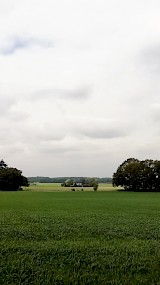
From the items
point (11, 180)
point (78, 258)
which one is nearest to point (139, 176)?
point (11, 180)

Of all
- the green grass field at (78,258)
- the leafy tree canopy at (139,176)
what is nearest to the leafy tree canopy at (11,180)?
the leafy tree canopy at (139,176)

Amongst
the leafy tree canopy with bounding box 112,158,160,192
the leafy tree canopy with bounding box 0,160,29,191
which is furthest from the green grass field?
the leafy tree canopy with bounding box 0,160,29,191

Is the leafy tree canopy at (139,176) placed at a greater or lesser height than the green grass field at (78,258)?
greater

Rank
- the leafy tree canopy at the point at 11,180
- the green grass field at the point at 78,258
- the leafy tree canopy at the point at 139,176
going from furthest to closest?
the leafy tree canopy at the point at 11,180 < the leafy tree canopy at the point at 139,176 < the green grass field at the point at 78,258

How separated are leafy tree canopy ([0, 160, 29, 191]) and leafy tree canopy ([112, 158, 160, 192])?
1365 inches

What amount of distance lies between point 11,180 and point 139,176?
153 feet

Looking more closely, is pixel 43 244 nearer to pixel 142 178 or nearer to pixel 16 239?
pixel 16 239

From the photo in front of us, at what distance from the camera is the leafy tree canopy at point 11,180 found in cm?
14375

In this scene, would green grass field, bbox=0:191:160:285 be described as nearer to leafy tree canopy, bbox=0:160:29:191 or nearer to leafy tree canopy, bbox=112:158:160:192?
leafy tree canopy, bbox=112:158:160:192

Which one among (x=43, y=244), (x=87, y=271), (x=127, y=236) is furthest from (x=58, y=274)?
(x=127, y=236)

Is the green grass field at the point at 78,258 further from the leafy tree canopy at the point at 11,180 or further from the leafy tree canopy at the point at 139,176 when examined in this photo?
the leafy tree canopy at the point at 11,180

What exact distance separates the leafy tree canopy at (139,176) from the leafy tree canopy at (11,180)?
1365 inches

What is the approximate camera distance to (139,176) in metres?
135

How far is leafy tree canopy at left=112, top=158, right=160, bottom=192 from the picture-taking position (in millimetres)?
134375
